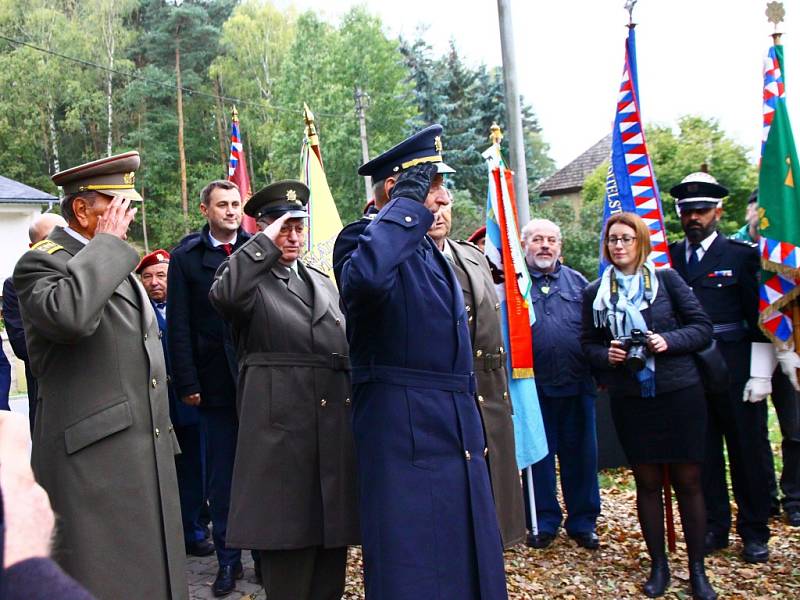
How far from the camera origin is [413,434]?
9.54ft

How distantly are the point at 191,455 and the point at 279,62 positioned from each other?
4368cm

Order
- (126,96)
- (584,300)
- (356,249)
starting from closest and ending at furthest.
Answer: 1. (356,249)
2. (584,300)
3. (126,96)

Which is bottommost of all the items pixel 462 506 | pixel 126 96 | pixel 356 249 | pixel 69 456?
pixel 462 506

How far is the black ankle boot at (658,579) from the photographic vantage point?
14.3 feet

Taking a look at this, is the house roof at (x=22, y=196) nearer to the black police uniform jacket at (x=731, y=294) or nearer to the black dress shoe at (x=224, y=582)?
the black dress shoe at (x=224, y=582)

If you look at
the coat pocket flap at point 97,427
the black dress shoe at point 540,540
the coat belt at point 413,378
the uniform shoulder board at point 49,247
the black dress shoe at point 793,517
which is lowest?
the black dress shoe at point 793,517

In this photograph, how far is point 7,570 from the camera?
982mm

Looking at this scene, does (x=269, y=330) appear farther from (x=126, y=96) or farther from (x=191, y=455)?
(x=126, y=96)

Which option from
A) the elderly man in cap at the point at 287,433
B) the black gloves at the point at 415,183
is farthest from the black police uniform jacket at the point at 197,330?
the black gloves at the point at 415,183

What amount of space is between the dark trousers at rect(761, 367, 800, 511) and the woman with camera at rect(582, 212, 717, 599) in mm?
1368

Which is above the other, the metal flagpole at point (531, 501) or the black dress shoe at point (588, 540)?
the metal flagpole at point (531, 501)

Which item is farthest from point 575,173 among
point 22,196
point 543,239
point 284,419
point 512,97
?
point 284,419

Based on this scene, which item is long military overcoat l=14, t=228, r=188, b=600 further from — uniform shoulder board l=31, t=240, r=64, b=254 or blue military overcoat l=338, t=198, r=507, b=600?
blue military overcoat l=338, t=198, r=507, b=600

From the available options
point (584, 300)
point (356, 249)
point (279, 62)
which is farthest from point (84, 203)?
point (279, 62)
